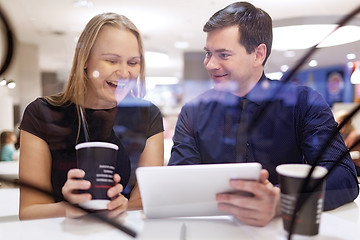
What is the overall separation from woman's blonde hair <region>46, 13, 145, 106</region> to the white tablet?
0.48ft

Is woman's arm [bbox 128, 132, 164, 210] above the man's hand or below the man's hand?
above

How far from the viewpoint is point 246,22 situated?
0.51 metres

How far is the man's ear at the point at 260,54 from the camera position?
523mm

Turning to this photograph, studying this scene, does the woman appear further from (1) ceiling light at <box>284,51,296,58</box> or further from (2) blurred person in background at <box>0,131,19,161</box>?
(1) ceiling light at <box>284,51,296,58</box>

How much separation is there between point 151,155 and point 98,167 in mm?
115

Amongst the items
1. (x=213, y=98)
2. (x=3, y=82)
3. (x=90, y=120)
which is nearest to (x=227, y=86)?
(x=213, y=98)

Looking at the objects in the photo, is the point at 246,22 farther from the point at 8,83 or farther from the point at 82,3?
the point at 8,83

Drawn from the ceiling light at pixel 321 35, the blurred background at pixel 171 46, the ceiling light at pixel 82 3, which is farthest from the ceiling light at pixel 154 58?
the ceiling light at pixel 321 35

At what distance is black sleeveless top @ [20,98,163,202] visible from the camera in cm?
49

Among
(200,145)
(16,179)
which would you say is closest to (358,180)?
(200,145)

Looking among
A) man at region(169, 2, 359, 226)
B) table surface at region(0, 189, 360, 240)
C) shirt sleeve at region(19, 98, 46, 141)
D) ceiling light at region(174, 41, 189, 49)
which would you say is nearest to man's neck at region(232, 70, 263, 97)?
man at region(169, 2, 359, 226)

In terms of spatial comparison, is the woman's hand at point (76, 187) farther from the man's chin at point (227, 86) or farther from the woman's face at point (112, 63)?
the man's chin at point (227, 86)

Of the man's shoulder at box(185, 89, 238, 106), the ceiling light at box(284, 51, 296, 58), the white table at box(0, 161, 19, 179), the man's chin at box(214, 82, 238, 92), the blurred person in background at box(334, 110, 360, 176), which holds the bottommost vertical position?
the white table at box(0, 161, 19, 179)

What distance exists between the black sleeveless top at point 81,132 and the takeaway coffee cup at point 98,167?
0.04 m
